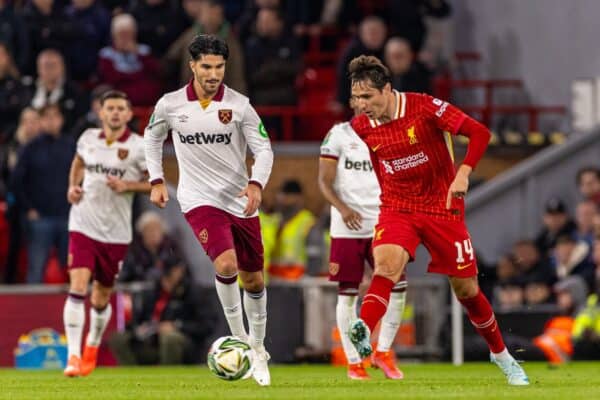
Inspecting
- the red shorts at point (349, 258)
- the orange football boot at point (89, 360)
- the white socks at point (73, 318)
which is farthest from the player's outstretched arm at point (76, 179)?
the red shorts at point (349, 258)

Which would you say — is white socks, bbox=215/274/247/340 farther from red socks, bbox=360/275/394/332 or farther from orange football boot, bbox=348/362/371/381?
orange football boot, bbox=348/362/371/381

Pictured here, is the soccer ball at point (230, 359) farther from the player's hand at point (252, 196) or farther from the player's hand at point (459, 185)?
the player's hand at point (459, 185)

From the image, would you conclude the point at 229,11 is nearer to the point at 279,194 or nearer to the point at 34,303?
the point at 279,194

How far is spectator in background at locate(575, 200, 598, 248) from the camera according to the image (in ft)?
61.0

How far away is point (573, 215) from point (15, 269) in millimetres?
6774

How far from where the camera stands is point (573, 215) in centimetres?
2047

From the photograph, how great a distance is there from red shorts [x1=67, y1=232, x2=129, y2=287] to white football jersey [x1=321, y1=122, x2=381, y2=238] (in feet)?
6.72

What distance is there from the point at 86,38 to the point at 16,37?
89 cm

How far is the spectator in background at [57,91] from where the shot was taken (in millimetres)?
19531

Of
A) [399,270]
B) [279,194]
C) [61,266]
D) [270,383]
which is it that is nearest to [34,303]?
[61,266]

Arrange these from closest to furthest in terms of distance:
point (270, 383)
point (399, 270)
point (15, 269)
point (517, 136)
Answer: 1. point (399, 270)
2. point (270, 383)
3. point (15, 269)
4. point (517, 136)

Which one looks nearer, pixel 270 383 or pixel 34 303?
pixel 270 383

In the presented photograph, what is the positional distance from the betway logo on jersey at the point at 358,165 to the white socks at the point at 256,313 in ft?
6.95

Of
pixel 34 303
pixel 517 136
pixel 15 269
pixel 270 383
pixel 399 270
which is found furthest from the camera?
pixel 517 136
